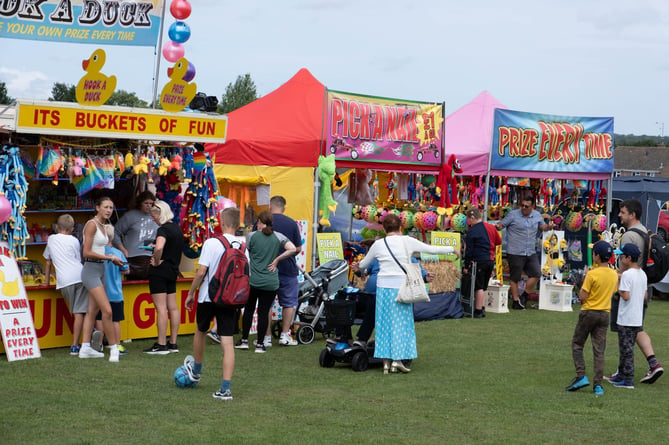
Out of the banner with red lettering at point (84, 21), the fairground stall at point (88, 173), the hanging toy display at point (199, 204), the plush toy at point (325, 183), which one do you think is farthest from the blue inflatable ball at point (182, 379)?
the plush toy at point (325, 183)

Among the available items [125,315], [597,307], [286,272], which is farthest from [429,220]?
[597,307]

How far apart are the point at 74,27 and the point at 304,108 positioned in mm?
3675

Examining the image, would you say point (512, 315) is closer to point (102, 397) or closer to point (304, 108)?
point (304, 108)

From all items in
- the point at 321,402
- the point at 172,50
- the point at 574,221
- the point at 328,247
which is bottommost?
the point at 321,402

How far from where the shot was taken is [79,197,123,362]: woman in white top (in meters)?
9.38

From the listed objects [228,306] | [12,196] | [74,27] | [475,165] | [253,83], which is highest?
[253,83]

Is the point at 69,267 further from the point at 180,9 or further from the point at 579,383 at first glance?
the point at 579,383

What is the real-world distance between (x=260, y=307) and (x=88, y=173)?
2.36m

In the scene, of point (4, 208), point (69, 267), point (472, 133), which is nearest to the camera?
point (4, 208)

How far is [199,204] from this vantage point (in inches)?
440

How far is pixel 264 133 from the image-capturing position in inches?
537

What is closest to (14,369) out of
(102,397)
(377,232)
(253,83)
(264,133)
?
(102,397)

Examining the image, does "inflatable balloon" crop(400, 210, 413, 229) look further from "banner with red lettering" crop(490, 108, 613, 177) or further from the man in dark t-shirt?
the man in dark t-shirt

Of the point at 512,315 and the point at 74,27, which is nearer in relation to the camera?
the point at 74,27
